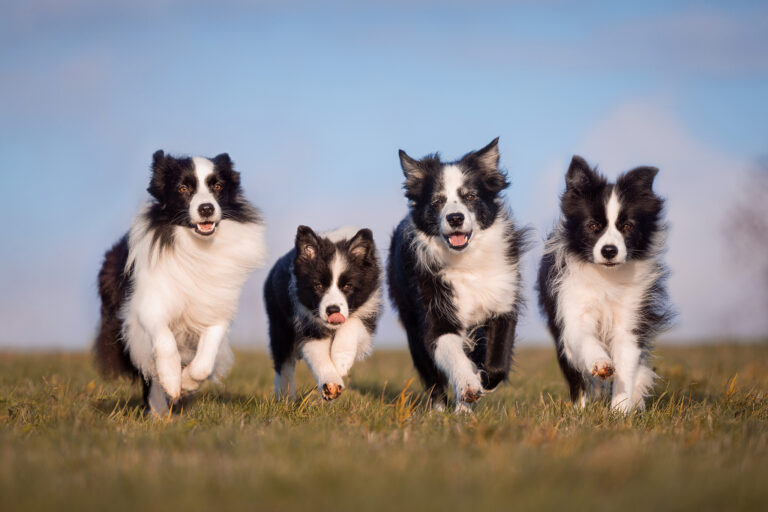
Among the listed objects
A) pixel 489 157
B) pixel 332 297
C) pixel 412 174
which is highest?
pixel 489 157

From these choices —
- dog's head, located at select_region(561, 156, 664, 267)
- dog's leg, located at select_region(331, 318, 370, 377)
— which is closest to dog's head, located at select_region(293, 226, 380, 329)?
dog's leg, located at select_region(331, 318, 370, 377)

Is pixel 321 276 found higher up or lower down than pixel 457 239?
lower down

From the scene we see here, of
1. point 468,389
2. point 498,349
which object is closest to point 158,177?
point 468,389

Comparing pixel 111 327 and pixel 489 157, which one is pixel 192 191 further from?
pixel 489 157

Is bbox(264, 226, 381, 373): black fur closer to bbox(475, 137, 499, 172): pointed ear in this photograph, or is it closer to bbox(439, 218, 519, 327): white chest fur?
bbox(439, 218, 519, 327): white chest fur

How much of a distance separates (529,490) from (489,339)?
3.48 meters

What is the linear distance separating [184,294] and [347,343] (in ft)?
4.66

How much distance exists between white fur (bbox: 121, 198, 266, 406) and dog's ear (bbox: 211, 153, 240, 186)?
0.37m

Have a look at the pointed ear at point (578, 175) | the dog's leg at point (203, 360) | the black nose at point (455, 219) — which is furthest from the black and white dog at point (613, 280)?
the dog's leg at point (203, 360)

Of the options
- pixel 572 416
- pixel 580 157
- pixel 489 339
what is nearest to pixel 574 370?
pixel 489 339

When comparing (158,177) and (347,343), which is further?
(347,343)

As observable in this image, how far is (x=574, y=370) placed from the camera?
6.82 m

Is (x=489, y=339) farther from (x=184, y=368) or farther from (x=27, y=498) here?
(x=27, y=498)

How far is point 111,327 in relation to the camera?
6.91m
